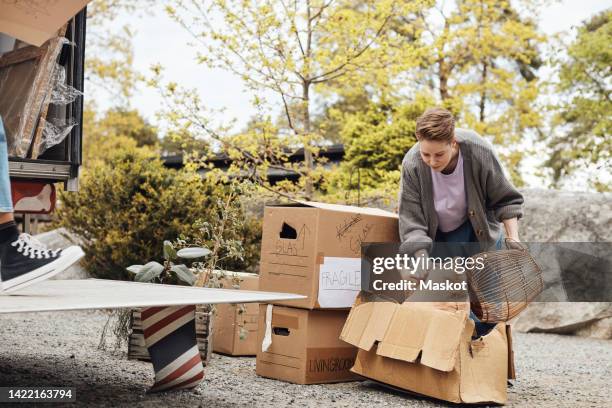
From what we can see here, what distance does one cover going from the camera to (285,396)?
3238 millimetres

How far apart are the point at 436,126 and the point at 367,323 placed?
3.11ft

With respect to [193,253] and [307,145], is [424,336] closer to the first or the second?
[193,253]

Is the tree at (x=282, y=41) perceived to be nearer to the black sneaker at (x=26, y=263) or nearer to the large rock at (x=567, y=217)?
the large rock at (x=567, y=217)

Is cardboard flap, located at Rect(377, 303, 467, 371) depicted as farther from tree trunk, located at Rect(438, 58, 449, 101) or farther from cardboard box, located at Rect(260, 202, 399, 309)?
tree trunk, located at Rect(438, 58, 449, 101)

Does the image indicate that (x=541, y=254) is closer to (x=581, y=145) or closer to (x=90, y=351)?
(x=90, y=351)

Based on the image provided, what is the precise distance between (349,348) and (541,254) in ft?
11.5

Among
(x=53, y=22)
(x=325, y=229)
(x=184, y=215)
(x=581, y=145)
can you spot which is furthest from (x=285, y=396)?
(x=581, y=145)

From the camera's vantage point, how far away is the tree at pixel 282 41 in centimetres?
616

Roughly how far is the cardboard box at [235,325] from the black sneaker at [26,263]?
5.02ft

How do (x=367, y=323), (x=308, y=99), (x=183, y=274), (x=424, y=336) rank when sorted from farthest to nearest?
1. (x=308, y=99)
2. (x=183, y=274)
3. (x=367, y=323)
4. (x=424, y=336)

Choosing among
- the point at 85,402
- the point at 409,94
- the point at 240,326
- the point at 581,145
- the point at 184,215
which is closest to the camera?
the point at 85,402

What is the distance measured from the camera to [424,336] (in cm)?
321

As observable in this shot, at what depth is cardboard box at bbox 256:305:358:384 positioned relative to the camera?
3539 mm

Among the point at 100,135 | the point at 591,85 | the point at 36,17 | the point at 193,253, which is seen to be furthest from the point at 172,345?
the point at 100,135
